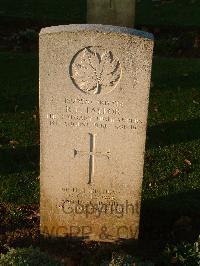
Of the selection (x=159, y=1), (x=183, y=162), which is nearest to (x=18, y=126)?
(x=183, y=162)

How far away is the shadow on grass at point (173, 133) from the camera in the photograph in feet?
23.9

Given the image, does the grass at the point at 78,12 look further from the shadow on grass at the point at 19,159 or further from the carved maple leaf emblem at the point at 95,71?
the carved maple leaf emblem at the point at 95,71

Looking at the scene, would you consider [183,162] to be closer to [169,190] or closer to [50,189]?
[169,190]

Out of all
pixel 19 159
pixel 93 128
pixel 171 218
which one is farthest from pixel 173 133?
pixel 93 128

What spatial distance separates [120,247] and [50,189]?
3.14 ft

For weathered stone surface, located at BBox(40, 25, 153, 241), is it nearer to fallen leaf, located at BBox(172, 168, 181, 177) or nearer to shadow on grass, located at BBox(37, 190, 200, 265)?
shadow on grass, located at BBox(37, 190, 200, 265)

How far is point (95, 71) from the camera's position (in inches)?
175

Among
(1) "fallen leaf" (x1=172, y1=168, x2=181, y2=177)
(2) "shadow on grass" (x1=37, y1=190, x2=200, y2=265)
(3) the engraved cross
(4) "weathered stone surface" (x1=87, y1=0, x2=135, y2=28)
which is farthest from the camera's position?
(4) "weathered stone surface" (x1=87, y1=0, x2=135, y2=28)

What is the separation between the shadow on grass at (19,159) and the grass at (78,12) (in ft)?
21.0

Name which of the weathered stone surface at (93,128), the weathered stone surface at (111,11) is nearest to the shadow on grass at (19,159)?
the weathered stone surface at (93,128)

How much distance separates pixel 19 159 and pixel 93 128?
90.8 inches

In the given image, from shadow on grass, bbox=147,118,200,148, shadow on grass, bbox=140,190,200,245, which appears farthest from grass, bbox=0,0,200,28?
shadow on grass, bbox=140,190,200,245

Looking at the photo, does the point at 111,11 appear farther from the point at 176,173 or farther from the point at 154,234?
the point at 154,234

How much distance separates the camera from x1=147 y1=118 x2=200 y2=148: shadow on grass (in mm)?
7285
